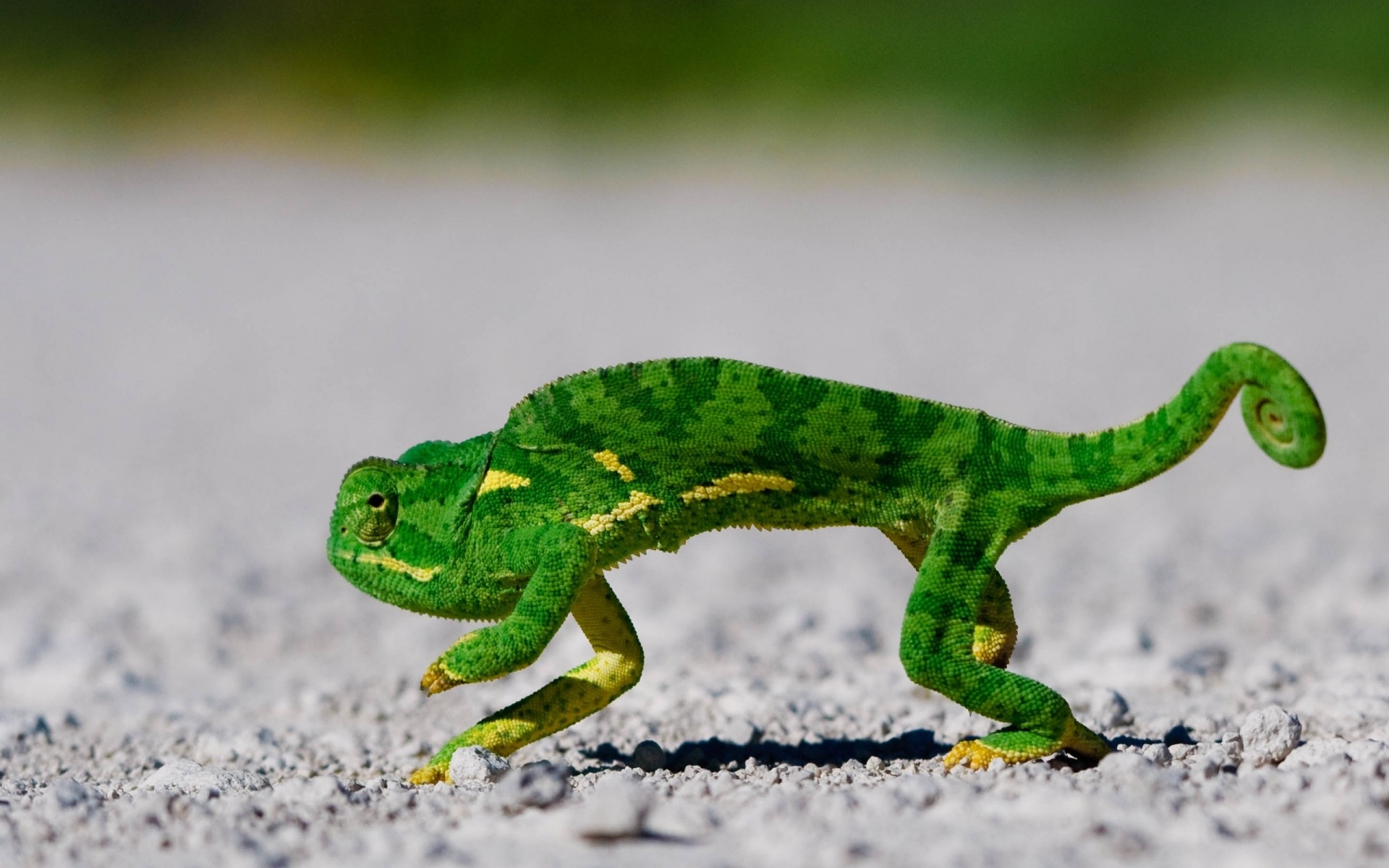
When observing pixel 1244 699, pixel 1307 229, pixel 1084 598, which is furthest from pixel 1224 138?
pixel 1244 699

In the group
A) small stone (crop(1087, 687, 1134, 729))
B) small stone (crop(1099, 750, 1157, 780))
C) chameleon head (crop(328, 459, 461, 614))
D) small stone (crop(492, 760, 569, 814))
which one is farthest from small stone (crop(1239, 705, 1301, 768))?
chameleon head (crop(328, 459, 461, 614))

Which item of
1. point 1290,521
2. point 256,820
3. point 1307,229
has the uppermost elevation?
point 1307,229

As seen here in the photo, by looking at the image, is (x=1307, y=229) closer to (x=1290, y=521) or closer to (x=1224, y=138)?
(x=1224, y=138)

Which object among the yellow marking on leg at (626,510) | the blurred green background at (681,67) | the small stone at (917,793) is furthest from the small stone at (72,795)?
the blurred green background at (681,67)

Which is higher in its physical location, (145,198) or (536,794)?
(145,198)

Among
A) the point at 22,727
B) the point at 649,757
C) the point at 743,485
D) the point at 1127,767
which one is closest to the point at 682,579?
the point at 649,757

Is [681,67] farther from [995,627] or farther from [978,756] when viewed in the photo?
Result: [978,756]

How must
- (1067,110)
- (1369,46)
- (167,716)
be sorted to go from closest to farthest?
(167,716) → (1369,46) → (1067,110)
